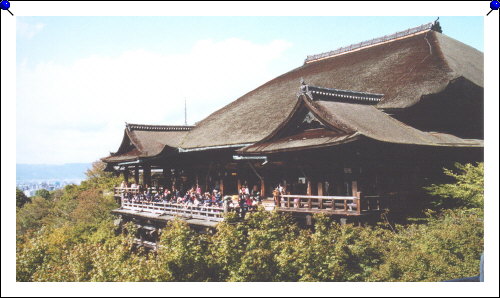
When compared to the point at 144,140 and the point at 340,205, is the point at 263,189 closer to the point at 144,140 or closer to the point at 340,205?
the point at 340,205

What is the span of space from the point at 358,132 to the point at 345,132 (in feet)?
2.14

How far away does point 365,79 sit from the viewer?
Result: 17.2 m

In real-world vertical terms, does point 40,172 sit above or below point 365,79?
below

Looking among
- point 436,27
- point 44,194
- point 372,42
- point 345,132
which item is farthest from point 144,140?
point 436,27

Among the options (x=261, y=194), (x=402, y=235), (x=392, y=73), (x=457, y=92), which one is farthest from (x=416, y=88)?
(x=261, y=194)

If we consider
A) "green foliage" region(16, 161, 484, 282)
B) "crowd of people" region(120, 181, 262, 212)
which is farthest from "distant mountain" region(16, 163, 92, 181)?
"crowd of people" region(120, 181, 262, 212)

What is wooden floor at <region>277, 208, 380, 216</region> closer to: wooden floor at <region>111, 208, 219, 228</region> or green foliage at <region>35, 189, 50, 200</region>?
wooden floor at <region>111, 208, 219, 228</region>

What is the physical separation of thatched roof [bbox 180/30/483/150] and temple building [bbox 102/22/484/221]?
0.22 feet

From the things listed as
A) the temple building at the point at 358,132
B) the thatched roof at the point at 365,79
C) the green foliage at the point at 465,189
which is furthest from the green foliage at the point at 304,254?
the thatched roof at the point at 365,79

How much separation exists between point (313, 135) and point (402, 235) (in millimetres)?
3839

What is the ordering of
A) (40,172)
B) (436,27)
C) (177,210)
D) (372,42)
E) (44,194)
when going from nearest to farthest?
(40,172) → (177,210) → (436,27) → (372,42) → (44,194)

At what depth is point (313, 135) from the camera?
12.3 m

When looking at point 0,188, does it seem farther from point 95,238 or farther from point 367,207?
point 95,238

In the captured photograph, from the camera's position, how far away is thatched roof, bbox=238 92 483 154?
436 inches
